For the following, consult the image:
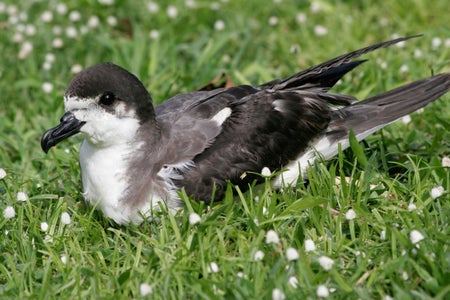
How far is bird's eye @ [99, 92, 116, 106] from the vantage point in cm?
460

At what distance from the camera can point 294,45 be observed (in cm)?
709

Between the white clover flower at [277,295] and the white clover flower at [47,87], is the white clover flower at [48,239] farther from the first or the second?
the white clover flower at [47,87]

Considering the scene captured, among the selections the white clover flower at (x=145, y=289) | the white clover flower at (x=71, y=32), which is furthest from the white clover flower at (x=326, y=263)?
the white clover flower at (x=71, y=32)

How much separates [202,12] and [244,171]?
11.3ft

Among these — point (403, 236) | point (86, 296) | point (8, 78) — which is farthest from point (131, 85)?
point (8, 78)

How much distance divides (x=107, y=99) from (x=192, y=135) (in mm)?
574

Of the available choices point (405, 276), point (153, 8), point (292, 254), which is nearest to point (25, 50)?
point (153, 8)

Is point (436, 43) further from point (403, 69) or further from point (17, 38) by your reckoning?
point (17, 38)

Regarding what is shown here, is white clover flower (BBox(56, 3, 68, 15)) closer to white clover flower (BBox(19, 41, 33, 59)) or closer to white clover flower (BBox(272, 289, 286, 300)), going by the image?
white clover flower (BBox(19, 41, 33, 59))

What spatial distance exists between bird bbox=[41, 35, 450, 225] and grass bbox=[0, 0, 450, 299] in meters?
0.16

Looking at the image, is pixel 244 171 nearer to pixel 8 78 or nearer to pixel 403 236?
pixel 403 236

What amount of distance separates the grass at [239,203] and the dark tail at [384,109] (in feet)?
0.59

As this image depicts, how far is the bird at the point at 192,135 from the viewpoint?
4.61m

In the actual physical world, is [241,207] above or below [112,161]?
below
